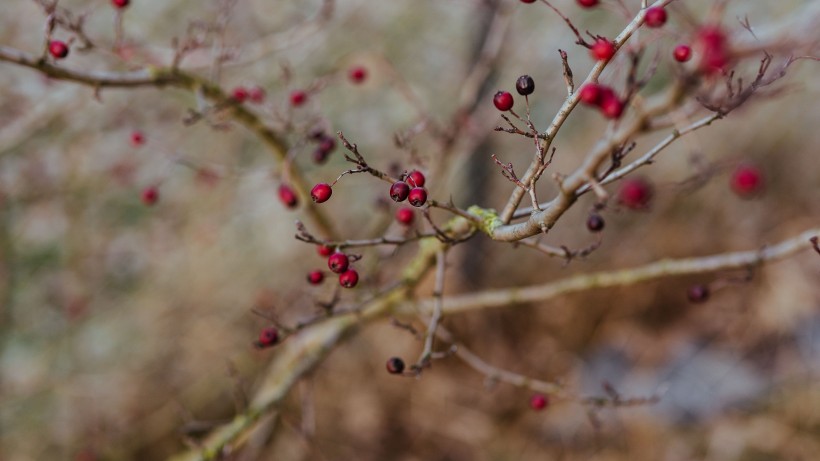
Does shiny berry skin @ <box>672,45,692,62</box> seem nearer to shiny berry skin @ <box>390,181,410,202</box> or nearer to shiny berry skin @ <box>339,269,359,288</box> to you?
shiny berry skin @ <box>390,181,410,202</box>

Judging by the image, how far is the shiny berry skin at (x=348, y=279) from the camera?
171cm

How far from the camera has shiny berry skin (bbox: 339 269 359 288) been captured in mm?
1709

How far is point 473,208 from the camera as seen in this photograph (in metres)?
1.75

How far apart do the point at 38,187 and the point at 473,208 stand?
5.36m

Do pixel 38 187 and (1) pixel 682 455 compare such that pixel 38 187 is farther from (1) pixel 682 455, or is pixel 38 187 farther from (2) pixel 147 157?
(1) pixel 682 455

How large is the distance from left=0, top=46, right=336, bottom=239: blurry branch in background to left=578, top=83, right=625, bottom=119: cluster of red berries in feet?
5.26

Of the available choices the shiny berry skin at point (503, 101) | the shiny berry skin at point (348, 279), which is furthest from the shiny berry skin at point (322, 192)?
the shiny berry skin at point (503, 101)

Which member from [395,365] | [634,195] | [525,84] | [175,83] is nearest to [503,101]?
[525,84]

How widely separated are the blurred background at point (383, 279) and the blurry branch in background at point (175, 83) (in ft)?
6.00

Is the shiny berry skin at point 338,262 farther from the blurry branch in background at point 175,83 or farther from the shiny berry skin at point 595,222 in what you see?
the blurry branch in background at point 175,83

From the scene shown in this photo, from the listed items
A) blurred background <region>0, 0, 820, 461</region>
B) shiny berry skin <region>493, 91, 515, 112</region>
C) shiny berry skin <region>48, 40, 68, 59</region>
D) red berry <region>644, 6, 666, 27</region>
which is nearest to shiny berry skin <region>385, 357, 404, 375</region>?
shiny berry skin <region>493, 91, 515, 112</region>

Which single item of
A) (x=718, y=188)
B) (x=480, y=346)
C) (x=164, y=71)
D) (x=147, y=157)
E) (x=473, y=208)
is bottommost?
(x=473, y=208)

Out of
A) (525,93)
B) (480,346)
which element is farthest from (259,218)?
(525,93)

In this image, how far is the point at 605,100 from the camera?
1056 millimetres
